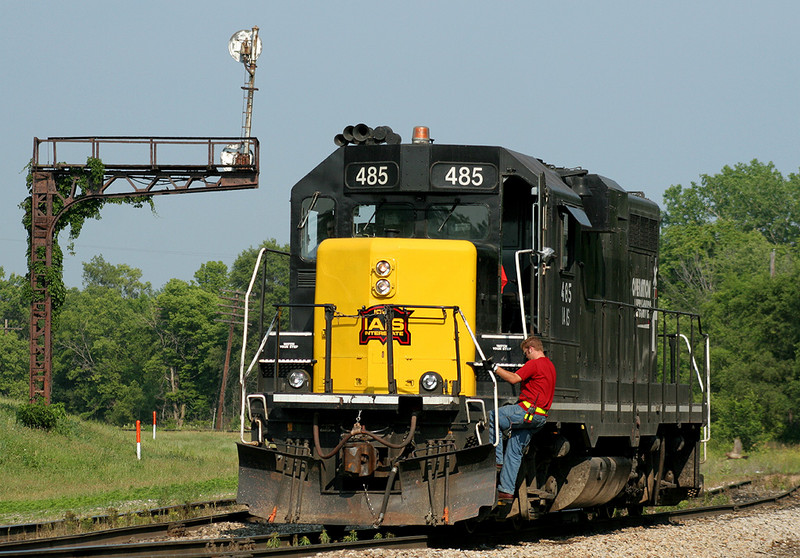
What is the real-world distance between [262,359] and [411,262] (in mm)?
1874

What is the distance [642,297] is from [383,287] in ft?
18.1

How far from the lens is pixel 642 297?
49.0ft

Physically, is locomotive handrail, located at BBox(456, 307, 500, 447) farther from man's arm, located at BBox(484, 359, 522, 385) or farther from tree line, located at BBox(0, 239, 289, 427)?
tree line, located at BBox(0, 239, 289, 427)

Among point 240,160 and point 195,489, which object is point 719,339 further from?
point 195,489

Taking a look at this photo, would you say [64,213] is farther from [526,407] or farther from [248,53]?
[526,407]

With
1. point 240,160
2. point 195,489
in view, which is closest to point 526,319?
point 195,489

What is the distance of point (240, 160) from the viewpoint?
27.1 m

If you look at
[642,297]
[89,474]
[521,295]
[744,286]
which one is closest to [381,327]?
[521,295]

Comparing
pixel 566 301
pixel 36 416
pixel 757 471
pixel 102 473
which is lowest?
pixel 757 471

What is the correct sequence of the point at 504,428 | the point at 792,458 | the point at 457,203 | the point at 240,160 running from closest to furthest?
the point at 504,428, the point at 457,203, the point at 240,160, the point at 792,458

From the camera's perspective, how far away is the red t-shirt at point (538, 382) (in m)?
10.2

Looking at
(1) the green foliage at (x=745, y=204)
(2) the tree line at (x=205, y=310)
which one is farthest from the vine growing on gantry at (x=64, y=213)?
(1) the green foliage at (x=745, y=204)

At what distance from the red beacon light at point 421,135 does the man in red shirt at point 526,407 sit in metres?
2.45

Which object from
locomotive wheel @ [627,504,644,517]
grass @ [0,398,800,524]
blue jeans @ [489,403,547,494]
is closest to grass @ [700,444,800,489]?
grass @ [0,398,800,524]
